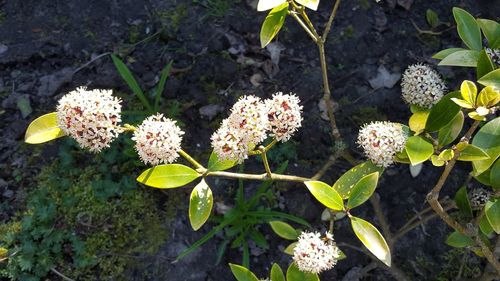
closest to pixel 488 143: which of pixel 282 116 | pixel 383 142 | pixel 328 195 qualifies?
pixel 383 142

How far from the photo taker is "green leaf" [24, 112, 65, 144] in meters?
2.11

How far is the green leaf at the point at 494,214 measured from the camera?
1965mm

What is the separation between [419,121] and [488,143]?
0.31 meters

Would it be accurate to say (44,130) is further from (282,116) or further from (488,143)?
(488,143)

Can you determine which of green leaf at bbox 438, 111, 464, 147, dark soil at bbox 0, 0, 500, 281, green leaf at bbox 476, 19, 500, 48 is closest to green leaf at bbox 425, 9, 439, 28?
dark soil at bbox 0, 0, 500, 281

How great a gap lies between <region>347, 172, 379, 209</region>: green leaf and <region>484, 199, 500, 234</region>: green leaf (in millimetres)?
450

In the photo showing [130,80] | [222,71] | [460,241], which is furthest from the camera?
[222,71]

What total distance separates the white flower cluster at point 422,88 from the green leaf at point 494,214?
489 millimetres

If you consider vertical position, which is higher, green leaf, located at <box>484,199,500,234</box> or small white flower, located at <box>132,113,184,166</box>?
small white flower, located at <box>132,113,184,166</box>

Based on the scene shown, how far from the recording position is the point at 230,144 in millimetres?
1929

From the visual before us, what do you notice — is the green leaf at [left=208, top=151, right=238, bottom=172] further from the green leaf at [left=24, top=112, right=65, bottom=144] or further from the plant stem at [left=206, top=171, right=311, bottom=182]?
the green leaf at [left=24, top=112, right=65, bottom=144]

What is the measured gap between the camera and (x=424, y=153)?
196cm

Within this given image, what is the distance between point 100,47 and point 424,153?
7.99 ft

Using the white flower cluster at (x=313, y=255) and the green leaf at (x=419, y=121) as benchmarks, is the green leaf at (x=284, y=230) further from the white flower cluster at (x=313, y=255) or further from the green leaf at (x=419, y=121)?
the green leaf at (x=419, y=121)
